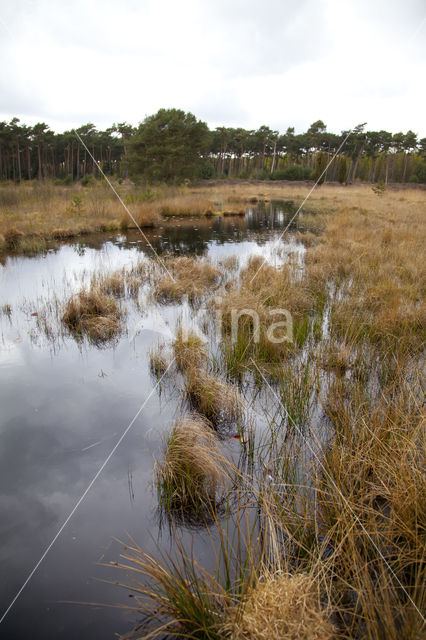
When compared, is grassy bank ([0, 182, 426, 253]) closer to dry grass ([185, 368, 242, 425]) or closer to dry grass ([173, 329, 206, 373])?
dry grass ([173, 329, 206, 373])

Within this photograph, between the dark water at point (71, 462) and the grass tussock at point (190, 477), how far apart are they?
0.48 ft

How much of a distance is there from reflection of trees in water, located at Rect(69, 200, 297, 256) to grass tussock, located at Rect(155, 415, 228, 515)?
7.93m

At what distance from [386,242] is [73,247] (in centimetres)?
859

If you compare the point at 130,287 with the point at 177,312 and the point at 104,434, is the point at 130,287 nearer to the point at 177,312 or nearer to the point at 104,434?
the point at 177,312

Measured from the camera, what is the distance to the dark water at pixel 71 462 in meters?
1.88

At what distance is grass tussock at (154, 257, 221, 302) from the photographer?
6.35 metres

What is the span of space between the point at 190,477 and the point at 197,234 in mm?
11870

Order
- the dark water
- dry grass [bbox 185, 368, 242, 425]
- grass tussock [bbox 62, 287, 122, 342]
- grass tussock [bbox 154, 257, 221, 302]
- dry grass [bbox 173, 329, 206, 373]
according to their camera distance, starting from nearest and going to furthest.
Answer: the dark water
dry grass [bbox 185, 368, 242, 425]
dry grass [bbox 173, 329, 206, 373]
grass tussock [bbox 62, 287, 122, 342]
grass tussock [bbox 154, 257, 221, 302]

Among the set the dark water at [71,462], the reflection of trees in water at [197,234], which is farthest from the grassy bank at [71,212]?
the dark water at [71,462]

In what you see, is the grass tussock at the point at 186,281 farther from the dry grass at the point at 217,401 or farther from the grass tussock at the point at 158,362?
the dry grass at the point at 217,401

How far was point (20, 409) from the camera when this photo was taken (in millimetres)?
3387

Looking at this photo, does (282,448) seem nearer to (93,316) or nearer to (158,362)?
(158,362)

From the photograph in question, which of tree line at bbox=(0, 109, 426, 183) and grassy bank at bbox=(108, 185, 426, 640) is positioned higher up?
tree line at bbox=(0, 109, 426, 183)

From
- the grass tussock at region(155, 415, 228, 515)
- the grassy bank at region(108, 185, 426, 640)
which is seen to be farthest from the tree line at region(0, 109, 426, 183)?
the grass tussock at region(155, 415, 228, 515)
